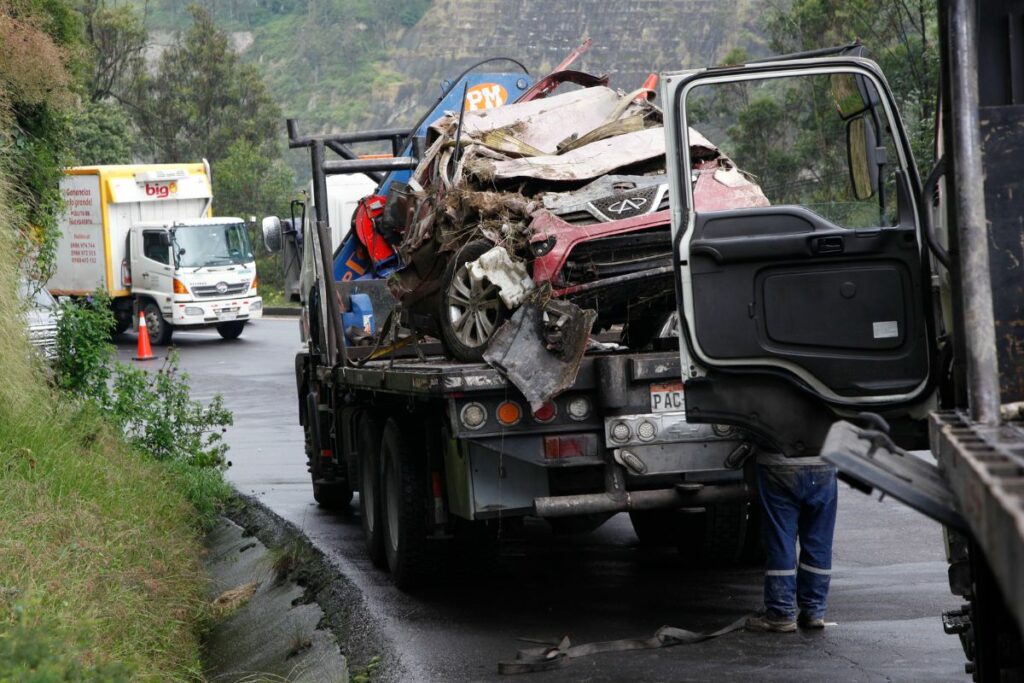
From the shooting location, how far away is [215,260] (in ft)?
99.7

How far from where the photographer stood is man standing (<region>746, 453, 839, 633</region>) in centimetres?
670

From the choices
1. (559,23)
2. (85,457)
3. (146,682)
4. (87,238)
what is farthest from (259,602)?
(559,23)

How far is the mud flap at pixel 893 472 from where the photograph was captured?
329cm

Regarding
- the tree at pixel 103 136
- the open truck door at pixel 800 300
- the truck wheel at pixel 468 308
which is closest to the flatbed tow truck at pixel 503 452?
the truck wheel at pixel 468 308

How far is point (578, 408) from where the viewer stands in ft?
23.2

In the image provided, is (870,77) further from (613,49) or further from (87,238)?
(613,49)

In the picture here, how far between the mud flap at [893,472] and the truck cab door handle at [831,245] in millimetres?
2040

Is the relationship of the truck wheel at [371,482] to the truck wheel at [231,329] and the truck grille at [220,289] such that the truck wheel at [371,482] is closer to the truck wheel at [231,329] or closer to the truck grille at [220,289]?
the truck grille at [220,289]

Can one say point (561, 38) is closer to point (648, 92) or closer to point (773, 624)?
point (648, 92)

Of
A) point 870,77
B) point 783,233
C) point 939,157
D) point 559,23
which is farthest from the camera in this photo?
point 559,23

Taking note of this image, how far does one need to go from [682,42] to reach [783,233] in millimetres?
66933

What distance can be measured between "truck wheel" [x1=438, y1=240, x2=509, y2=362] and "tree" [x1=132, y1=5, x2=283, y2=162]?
149 ft

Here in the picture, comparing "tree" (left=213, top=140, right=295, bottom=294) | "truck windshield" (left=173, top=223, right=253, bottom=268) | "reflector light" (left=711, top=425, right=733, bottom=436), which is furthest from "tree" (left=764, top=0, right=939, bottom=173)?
"tree" (left=213, top=140, right=295, bottom=294)

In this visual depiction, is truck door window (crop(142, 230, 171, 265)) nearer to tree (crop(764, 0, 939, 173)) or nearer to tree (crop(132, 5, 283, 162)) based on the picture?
tree (crop(764, 0, 939, 173))
